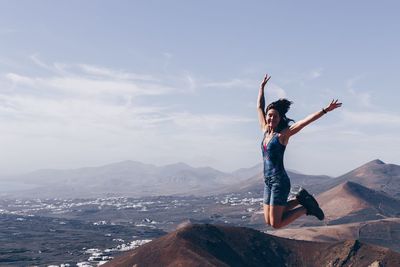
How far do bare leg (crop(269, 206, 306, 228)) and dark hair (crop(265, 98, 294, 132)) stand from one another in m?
1.46

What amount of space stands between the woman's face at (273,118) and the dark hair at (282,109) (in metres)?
0.06

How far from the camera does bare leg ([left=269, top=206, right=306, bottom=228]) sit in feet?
27.4

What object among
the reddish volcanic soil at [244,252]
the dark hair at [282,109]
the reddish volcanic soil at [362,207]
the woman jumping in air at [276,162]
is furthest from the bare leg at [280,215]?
the reddish volcanic soil at [362,207]

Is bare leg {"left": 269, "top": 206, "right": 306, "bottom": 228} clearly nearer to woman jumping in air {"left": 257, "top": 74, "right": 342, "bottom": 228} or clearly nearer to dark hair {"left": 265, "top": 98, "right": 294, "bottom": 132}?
woman jumping in air {"left": 257, "top": 74, "right": 342, "bottom": 228}

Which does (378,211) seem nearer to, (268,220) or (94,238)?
(94,238)

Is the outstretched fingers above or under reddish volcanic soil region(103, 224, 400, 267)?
above

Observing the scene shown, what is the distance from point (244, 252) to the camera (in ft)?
270

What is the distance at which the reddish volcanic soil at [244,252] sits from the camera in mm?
73562

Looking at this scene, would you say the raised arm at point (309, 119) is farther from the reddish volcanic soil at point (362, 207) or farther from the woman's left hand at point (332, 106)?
the reddish volcanic soil at point (362, 207)

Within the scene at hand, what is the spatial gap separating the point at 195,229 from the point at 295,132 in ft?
260

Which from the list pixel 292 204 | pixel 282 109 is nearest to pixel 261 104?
pixel 282 109

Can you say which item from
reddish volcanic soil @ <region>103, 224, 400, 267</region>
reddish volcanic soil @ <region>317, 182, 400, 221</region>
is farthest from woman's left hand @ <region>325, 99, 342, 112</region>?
reddish volcanic soil @ <region>317, 182, 400, 221</region>

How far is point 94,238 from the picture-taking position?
170 m

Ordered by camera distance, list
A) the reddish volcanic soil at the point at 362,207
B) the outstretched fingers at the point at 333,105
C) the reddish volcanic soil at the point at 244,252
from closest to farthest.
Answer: the outstretched fingers at the point at 333,105
the reddish volcanic soil at the point at 244,252
the reddish volcanic soil at the point at 362,207
